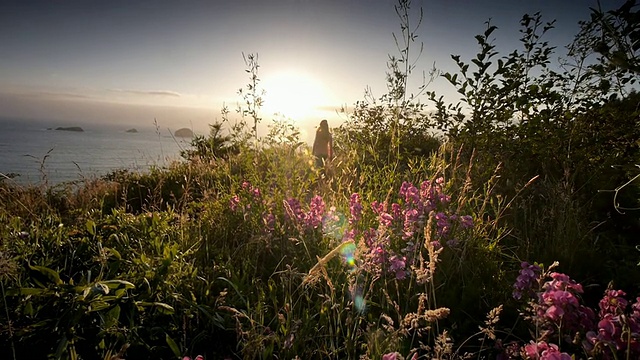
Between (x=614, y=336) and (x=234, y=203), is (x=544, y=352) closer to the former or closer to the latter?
(x=614, y=336)

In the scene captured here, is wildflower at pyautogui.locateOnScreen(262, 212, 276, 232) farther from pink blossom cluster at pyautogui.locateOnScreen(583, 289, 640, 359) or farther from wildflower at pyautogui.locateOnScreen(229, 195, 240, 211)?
pink blossom cluster at pyautogui.locateOnScreen(583, 289, 640, 359)

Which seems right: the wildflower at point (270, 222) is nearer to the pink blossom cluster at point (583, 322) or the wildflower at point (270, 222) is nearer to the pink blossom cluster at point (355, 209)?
the pink blossom cluster at point (355, 209)

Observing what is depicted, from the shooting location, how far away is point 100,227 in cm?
311

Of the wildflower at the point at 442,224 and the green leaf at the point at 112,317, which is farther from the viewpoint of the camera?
the wildflower at the point at 442,224

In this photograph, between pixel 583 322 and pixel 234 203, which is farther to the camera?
pixel 234 203

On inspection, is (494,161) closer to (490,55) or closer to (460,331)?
(490,55)

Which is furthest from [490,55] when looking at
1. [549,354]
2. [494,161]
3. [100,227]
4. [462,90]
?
[100,227]

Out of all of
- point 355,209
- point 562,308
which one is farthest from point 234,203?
point 562,308

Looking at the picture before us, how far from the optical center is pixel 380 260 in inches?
100.0

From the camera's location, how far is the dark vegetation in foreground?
1.79 meters

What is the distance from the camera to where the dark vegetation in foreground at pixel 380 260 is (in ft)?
5.89

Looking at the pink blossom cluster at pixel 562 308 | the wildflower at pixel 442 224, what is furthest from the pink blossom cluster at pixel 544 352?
the wildflower at pixel 442 224

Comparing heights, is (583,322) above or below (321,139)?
below

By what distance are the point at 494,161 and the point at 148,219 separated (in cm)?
429
